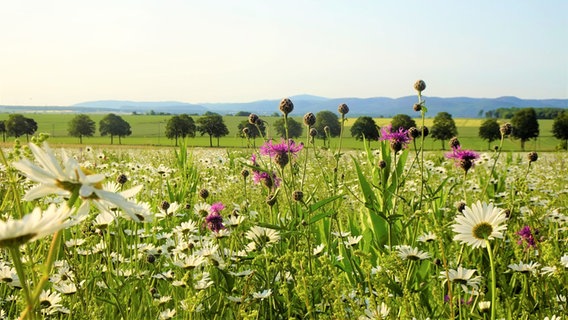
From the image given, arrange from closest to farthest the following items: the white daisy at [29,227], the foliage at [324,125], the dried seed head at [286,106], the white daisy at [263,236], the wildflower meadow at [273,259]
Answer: the white daisy at [29,227], the wildflower meadow at [273,259], the white daisy at [263,236], the dried seed head at [286,106], the foliage at [324,125]

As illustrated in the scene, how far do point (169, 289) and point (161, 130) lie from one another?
7171 centimetres

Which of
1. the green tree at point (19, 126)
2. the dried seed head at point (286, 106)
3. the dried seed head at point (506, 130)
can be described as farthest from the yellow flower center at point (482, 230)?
the green tree at point (19, 126)

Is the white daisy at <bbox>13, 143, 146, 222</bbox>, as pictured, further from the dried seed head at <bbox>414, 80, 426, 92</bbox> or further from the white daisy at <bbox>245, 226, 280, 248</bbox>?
the dried seed head at <bbox>414, 80, 426, 92</bbox>

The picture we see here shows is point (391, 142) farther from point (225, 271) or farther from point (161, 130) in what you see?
point (161, 130)

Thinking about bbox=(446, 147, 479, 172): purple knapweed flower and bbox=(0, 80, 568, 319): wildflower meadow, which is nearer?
bbox=(0, 80, 568, 319): wildflower meadow

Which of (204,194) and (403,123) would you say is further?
(403,123)

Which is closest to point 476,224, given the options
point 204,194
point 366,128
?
point 204,194

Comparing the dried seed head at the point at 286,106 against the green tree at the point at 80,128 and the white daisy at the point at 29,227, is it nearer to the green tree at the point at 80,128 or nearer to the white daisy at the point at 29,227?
the white daisy at the point at 29,227

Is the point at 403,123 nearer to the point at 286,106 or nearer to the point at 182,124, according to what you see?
the point at 286,106

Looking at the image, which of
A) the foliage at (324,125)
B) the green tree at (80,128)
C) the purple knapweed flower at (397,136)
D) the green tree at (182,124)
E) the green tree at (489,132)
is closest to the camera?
the purple knapweed flower at (397,136)

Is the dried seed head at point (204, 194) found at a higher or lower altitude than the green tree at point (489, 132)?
higher

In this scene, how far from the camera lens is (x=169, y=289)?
105 inches

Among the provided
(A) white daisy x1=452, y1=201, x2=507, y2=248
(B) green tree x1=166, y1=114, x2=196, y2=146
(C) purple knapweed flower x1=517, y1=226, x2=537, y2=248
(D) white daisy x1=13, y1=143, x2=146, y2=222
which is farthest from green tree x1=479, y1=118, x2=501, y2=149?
(D) white daisy x1=13, y1=143, x2=146, y2=222

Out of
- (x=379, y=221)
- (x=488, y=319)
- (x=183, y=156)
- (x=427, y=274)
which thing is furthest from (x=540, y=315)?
(x=183, y=156)
